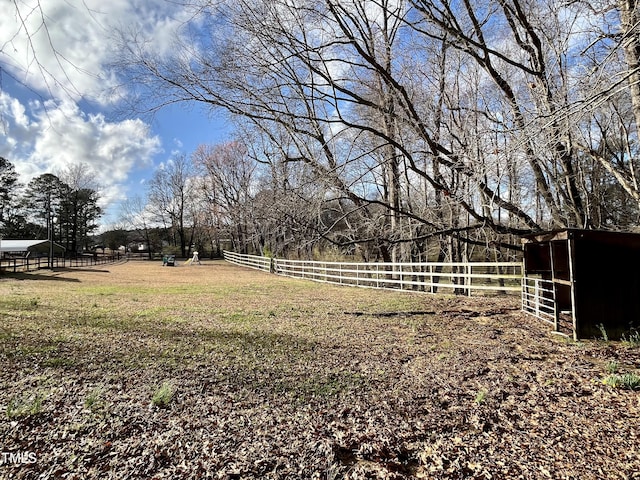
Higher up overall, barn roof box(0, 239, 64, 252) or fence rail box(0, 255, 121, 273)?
barn roof box(0, 239, 64, 252)

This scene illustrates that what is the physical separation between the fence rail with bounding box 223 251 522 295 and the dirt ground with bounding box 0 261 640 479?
3.41 meters

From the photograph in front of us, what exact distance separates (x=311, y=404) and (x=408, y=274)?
9426mm

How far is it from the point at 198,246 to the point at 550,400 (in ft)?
191

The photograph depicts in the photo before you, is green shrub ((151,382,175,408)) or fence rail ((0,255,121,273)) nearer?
green shrub ((151,382,175,408))

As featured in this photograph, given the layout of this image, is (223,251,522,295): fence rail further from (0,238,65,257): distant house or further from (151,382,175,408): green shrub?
(0,238,65,257): distant house

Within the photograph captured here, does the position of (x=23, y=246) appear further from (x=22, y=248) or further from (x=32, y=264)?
(x=32, y=264)

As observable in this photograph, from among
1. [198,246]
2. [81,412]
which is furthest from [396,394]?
[198,246]

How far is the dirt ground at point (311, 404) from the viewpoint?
7.88 feet

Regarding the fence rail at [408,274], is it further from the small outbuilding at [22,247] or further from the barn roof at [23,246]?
the barn roof at [23,246]

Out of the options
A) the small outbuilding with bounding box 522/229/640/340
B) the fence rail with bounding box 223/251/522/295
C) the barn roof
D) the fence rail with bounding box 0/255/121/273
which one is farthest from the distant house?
the small outbuilding with bounding box 522/229/640/340

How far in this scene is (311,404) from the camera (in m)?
3.29

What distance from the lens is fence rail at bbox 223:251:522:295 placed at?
9.68 m

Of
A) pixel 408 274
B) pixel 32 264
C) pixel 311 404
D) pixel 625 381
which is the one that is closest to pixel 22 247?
pixel 32 264

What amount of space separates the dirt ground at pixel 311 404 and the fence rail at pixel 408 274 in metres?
3.41
